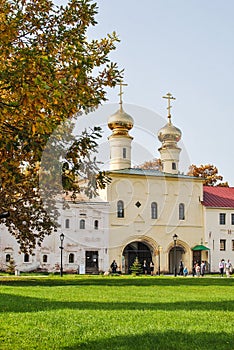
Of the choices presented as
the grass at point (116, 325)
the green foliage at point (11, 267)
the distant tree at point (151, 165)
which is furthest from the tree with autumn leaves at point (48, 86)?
the distant tree at point (151, 165)

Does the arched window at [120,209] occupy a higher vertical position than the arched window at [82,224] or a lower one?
higher

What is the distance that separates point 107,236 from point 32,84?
147ft

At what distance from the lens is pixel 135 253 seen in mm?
53969

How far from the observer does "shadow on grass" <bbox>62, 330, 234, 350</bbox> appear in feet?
25.8

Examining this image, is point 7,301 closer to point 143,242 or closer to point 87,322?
point 87,322

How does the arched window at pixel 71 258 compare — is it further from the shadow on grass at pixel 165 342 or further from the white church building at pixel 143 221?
the shadow on grass at pixel 165 342

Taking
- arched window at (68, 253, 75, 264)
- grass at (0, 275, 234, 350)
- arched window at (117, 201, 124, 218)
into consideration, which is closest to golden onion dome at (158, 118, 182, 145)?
arched window at (117, 201, 124, 218)

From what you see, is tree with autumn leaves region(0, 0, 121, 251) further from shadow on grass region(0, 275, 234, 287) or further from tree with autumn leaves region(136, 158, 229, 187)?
tree with autumn leaves region(136, 158, 229, 187)

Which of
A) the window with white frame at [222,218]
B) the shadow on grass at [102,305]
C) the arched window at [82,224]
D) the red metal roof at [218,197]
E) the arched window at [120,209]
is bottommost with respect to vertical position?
the shadow on grass at [102,305]

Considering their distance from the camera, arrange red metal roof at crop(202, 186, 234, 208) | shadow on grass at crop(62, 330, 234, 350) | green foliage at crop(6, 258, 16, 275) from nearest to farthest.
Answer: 1. shadow on grass at crop(62, 330, 234, 350)
2. green foliage at crop(6, 258, 16, 275)
3. red metal roof at crop(202, 186, 234, 208)

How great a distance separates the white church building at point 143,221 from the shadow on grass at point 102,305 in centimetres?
3528

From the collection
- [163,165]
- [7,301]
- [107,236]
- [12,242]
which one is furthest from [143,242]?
[7,301]

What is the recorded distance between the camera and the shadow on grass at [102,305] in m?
12.9

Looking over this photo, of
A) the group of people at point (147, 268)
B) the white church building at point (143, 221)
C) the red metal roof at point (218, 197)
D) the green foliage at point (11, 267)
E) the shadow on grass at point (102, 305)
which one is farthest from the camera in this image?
the red metal roof at point (218, 197)
